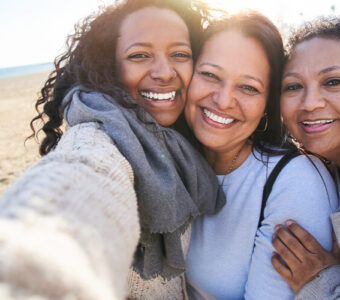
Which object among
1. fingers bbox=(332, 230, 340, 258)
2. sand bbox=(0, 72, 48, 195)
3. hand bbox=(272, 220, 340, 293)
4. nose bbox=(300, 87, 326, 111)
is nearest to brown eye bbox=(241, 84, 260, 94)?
nose bbox=(300, 87, 326, 111)

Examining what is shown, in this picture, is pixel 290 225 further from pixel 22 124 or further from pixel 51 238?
pixel 22 124

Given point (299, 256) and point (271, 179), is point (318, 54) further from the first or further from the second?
point (299, 256)

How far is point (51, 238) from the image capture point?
0.49m

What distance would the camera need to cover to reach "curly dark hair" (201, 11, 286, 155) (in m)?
1.90

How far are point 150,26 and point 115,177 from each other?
53.8 inches

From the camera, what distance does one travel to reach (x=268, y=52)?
1924mm

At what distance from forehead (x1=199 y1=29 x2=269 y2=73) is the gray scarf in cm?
64

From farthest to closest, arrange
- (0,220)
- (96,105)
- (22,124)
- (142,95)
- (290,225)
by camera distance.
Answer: (22,124)
(142,95)
(290,225)
(96,105)
(0,220)

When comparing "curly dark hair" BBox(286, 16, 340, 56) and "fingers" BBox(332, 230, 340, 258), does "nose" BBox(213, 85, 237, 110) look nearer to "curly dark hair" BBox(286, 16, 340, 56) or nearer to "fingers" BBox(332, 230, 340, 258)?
"curly dark hair" BBox(286, 16, 340, 56)

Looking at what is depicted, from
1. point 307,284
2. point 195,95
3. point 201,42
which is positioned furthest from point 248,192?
point 201,42

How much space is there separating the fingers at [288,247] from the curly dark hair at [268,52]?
22.7 inches

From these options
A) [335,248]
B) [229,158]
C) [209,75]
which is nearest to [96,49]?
[209,75]

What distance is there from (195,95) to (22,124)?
1136cm

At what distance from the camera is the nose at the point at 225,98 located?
1903 mm
